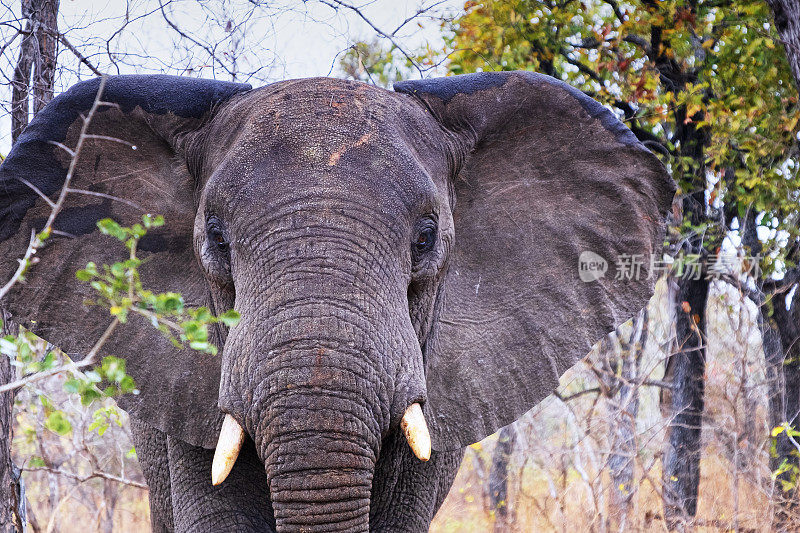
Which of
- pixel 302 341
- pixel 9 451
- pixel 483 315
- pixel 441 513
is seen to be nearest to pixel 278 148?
pixel 302 341

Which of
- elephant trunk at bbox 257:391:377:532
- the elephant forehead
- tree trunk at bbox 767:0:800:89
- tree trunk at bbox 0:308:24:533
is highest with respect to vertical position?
tree trunk at bbox 767:0:800:89

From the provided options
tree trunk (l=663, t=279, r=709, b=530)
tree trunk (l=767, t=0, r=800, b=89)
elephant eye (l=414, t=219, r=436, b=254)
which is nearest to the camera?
elephant eye (l=414, t=219, r=436, b=254)

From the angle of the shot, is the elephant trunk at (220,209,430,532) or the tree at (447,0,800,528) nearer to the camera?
the elephant trunk at (220,209,430,532)

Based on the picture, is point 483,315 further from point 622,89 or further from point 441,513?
point 441,513

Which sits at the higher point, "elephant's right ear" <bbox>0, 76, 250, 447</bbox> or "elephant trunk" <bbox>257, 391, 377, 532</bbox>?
"elephant's right ear" <bbox>0, 76, 250, 447</bbox>

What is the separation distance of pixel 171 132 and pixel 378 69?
4.25 metres

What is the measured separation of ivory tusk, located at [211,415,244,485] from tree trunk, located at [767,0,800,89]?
13.1 ft

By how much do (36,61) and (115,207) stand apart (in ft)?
4.55

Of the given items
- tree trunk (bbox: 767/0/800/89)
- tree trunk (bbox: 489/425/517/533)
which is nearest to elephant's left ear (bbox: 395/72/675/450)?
tree trunk (bbox: 767/0/800/89)

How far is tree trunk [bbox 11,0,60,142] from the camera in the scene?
5.23 metres

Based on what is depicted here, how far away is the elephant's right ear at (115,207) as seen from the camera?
13.6 feet

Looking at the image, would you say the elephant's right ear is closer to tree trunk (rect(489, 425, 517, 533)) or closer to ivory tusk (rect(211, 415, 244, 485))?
ivory tusk (rect(211, 415, 244, 485))

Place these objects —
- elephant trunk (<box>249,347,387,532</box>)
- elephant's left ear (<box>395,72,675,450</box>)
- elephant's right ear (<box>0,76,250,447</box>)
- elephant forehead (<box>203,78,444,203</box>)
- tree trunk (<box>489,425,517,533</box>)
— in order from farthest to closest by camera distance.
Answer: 1. tree trunk (<box>489,425,517,533</box>)
2. elephant's left ear (<box>395,72,675,450</box>)
3. elephant's right ear (<box>0,76,250,447</box>)
4. elephant forehead (<box>203,78,444,203</box>)
5. elephant trunk (<box>249,347,387,532</box>)

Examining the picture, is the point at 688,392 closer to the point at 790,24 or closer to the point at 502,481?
the point at 502,481
